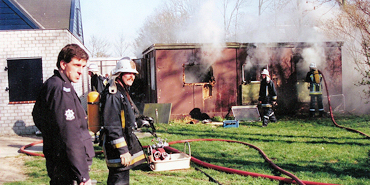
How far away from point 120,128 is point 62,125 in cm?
95

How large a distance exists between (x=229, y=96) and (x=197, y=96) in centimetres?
134

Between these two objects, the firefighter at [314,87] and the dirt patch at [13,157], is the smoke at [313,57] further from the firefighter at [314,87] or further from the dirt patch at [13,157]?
the dirt patch at [13,157]

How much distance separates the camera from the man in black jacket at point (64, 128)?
239 centimetres

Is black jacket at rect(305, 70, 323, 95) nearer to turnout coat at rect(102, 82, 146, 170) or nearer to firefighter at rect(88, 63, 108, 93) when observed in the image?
firefighter at rect(88, 63, 108, 93)

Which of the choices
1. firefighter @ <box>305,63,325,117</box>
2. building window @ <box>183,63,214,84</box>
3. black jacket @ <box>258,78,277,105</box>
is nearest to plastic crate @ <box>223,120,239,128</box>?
black jacket @ <box>258,78,277,105</box>

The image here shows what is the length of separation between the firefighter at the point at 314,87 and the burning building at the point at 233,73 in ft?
3.33

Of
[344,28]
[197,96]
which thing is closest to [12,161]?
[197,96]

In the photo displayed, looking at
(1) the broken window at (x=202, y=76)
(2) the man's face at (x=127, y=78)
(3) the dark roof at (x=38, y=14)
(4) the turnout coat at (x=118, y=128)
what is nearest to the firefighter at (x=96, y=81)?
(2) the man's face at (x=127, y=78)

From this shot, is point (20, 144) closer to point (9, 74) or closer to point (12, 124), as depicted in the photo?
point (12, 124)

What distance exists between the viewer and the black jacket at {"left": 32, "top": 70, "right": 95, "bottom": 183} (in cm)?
239

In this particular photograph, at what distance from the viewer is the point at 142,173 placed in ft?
17.8

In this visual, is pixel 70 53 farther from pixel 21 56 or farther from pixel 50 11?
pixel 50 11

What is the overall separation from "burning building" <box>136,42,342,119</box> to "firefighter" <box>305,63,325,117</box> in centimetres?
102

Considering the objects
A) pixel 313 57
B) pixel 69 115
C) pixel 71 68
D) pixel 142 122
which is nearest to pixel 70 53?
pixel 71 68
